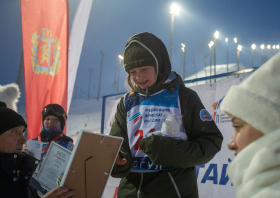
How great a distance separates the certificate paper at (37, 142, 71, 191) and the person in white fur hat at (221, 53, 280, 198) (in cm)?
132

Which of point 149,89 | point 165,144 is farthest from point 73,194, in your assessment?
point 149,89

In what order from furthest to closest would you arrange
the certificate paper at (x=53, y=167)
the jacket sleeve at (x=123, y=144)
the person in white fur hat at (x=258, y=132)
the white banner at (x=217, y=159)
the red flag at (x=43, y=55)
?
the red flag at (x=43, y=55) < the white banner at (x=217, y=159) < the certificate paper at (x=53, y=167) < the jacket sleeve at (x=123, y=144) < the person in white fur hat at (x=258, y=132)

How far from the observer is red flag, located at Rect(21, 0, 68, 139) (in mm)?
4207

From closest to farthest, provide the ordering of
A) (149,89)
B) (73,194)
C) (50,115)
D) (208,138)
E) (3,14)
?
(73,194), (208,138), (149,89), (50,115), (3,14)

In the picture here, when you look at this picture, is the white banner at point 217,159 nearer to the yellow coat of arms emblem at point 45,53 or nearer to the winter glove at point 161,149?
the winter glove at point 161,149

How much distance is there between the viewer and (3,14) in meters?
64.4

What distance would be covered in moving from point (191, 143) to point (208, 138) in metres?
0.14

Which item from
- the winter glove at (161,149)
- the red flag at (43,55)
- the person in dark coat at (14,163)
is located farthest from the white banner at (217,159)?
the red flag at (43,55)

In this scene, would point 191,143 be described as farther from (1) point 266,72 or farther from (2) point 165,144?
(1) point 266,72

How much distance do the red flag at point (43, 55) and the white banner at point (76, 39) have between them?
0.26 metres

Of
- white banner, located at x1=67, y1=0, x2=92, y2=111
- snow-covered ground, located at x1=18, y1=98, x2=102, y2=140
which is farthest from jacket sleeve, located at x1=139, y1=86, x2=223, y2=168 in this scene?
snow-covered ground, located at x1=18, y1=98, x2=102, y2=140

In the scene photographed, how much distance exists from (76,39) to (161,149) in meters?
4.71

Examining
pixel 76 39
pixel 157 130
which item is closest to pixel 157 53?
pixel 157 130

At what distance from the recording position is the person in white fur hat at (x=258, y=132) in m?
0.59
